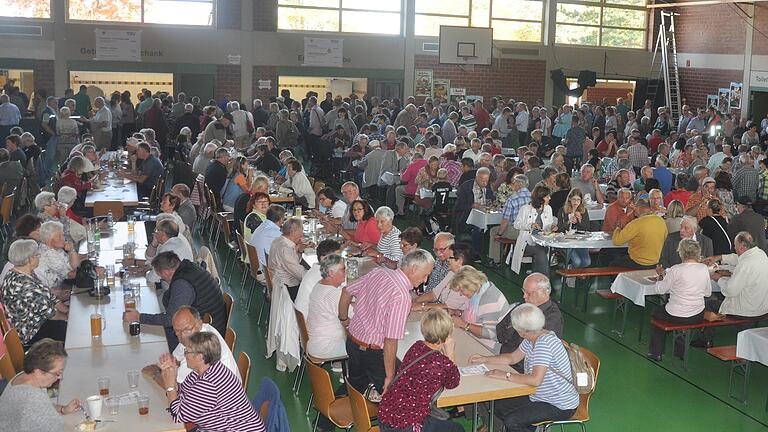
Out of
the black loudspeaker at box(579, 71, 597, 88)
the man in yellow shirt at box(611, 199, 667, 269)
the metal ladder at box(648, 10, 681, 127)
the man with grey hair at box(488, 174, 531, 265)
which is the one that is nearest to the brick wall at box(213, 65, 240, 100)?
the black loudspeaker at box(579, 71, 597, 88)

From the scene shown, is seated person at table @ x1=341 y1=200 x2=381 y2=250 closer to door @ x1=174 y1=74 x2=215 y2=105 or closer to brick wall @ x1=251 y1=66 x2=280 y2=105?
door @ x1=174 y1=74 x2=215 y2=105

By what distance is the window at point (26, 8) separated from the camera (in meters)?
20.8

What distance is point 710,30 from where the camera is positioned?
2434 centimetres

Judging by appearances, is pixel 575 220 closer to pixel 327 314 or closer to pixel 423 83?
pixel 327 314

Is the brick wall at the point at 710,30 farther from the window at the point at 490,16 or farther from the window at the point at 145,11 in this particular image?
the window at the point at 145,11

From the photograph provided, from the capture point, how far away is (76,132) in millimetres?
16578

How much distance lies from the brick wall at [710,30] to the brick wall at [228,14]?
1293 centimetres

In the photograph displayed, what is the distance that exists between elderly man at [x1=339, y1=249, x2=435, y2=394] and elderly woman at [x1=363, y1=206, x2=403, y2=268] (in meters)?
2.06

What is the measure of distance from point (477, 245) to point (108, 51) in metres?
13.8

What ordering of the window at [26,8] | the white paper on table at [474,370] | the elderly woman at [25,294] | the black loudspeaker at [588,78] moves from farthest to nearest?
the black loudspeaker at [588,78] → the window at [26,8] → the elderly woman at [25,294] → the white paper on table at [474,370]

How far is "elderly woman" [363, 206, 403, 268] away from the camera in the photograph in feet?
26.4

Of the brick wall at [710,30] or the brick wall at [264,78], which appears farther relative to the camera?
the brick wall at [710,30]

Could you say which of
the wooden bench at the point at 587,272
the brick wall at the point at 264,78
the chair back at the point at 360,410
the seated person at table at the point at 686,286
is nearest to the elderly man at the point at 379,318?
the chair back at the point at 360,410

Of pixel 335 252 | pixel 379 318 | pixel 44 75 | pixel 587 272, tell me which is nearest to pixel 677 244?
pixel 587 272
